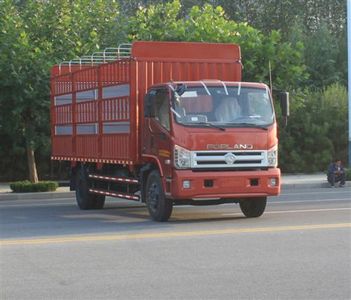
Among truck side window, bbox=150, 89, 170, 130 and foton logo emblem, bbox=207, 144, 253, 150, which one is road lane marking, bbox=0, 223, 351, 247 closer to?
foton logo emblem, bbox=207, 144, 253, 150

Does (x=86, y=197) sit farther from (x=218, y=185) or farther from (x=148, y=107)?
(x=218, y=185)

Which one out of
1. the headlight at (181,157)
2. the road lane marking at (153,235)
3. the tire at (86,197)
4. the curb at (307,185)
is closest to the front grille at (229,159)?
the headlight at (181,157)

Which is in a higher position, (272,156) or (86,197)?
(272,156)

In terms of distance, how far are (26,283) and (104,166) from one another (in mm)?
8279

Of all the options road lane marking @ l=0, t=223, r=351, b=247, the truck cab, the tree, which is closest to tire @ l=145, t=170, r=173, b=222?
the truck cab

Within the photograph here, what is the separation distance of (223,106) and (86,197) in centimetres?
498

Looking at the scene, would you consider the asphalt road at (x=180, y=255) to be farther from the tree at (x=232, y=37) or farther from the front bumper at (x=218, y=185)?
the tree at (x=232, y=37)

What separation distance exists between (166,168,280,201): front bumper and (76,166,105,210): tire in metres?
4.20

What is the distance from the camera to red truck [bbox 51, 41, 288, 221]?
13.1 meters

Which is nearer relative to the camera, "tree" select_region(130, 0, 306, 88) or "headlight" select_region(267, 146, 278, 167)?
"headlight" select_region(267, 146, 278, 167)

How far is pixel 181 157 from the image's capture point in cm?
1301

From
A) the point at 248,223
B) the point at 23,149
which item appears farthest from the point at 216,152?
the point at 23,149

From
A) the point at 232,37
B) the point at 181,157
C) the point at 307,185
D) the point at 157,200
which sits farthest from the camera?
the point at 232,37

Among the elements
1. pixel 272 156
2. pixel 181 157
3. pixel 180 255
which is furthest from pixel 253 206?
pixel 180 255
